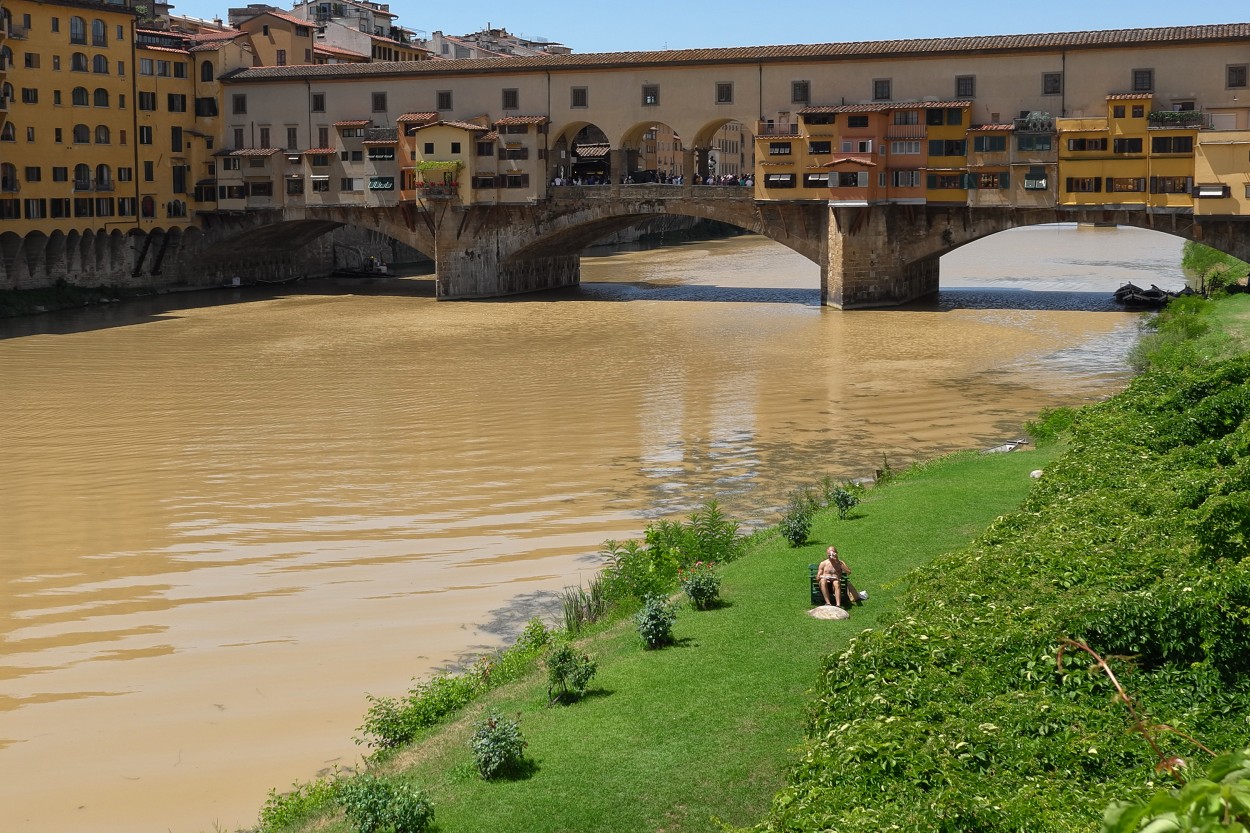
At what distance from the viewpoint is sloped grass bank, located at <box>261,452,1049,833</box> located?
34.6 feet

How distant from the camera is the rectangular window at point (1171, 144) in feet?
155

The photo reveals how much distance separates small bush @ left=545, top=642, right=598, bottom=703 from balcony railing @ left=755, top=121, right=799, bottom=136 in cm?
4309

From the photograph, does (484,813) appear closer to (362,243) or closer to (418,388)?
(418,388)

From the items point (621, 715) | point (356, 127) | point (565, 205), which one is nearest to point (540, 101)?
point (565, 205)

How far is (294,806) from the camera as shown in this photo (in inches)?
466

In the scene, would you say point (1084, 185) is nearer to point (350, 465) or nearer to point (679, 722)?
point (350, 465)

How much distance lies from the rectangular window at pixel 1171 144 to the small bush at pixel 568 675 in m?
39.9

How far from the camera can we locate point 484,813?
418 inches

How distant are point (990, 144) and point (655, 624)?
3959 cm

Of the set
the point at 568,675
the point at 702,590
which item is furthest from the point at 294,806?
the point at 702,590

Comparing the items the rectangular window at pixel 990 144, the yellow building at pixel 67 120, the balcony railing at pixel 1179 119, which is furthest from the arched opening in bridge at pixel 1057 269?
the yellow building at pixel 67 120

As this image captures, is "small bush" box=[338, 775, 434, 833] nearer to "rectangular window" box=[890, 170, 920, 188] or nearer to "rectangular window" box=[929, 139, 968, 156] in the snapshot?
"rectangular window" box=[929, 139, 968, 156]

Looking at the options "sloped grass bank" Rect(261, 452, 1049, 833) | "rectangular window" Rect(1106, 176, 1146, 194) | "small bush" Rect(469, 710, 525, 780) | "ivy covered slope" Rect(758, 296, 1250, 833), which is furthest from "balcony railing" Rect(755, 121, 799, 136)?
"small bush" Rect(469, 710, 525, 780)

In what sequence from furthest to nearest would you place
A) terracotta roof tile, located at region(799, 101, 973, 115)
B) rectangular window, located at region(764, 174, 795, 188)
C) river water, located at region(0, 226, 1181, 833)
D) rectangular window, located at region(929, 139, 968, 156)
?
rectangular window, located at region(764, 174, 795, 188), rectangular window, located at region(929, 139, 968, 156), terracotta roof tile, located at region(799, 101, 973, 115), river water, located at region(0, 226, 1181, 833)
